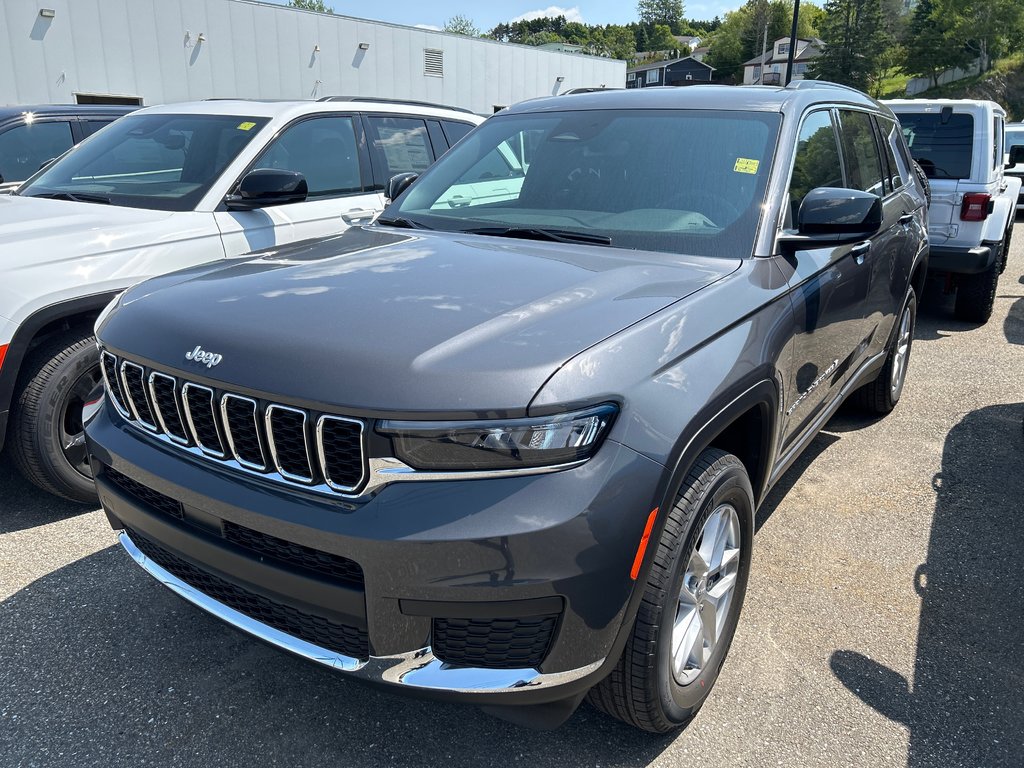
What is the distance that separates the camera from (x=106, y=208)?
417cm

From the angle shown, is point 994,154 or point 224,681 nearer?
point 224,681

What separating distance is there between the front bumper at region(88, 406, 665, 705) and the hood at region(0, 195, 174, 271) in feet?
6.69

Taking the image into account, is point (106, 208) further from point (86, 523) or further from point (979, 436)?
point (979, 436)

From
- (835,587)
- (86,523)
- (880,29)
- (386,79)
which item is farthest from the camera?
(880,29)

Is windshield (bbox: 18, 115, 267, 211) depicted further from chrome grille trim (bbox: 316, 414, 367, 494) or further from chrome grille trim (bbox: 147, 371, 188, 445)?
chrome grille trim (bbox: 316, 414, 367, 494)

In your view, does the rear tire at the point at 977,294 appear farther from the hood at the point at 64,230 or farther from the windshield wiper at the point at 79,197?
the windshield wiper at the point at 79,197

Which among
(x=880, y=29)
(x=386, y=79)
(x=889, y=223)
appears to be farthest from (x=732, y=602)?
(x=880, y=29)

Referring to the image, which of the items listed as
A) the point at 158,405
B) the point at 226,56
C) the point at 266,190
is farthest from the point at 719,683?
the point at 226,56

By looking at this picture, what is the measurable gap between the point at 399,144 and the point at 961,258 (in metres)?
4.71

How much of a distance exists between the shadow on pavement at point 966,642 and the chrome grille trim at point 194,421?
82.9 inches

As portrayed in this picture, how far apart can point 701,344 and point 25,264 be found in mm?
2884

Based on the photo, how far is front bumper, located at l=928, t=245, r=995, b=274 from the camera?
6624mm

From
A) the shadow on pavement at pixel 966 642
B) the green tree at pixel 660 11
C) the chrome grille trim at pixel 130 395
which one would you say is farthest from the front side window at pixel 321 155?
the green tree at pixel 660 11

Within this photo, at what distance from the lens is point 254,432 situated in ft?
6.48
